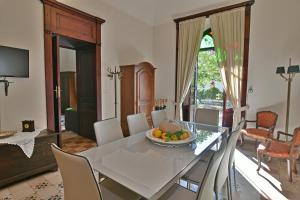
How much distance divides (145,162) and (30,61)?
249 cm

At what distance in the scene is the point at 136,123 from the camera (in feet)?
7.82

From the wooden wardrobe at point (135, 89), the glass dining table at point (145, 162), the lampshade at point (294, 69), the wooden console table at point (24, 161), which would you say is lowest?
the wooden console table at point (24, 161)

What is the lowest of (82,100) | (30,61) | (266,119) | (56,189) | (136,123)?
(56,189)

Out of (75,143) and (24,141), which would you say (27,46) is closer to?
(24,141)

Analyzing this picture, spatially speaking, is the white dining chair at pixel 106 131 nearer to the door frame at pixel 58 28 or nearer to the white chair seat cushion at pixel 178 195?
the white chair seat cushion at pixel 178 195

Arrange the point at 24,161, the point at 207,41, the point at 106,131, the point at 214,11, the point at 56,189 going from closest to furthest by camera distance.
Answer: the point at 106,131, the point at 56,189, the point at 24,161, the point at 214,11, the point at 207,41

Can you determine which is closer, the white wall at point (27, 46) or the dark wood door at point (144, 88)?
the white wall at point (27, 46)

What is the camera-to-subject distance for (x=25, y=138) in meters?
2.18

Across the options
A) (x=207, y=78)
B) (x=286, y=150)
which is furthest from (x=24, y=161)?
(x=207, y=78)

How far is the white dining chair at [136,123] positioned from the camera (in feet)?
7.53

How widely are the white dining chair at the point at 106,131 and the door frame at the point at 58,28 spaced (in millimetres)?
1306

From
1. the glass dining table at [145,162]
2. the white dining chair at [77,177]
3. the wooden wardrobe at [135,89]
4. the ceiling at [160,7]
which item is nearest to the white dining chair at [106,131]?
the glass dining table at [145,162]

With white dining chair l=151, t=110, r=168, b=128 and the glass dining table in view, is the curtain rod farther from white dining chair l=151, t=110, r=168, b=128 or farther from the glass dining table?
the glass dining table

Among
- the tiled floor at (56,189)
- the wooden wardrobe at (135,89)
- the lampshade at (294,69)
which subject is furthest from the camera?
the wooden wardrobe at (135,89)
